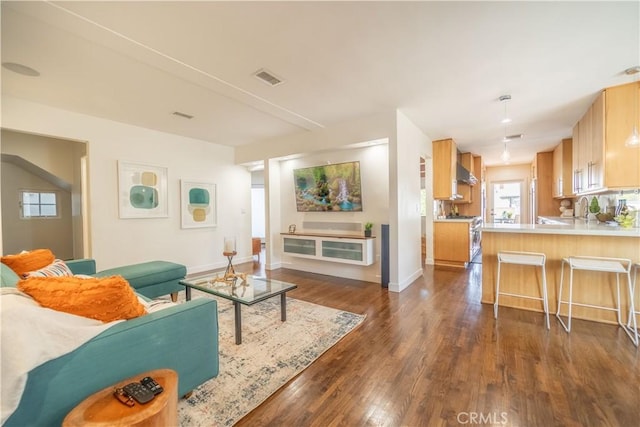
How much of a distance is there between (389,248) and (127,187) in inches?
177

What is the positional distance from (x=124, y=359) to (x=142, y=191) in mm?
4046

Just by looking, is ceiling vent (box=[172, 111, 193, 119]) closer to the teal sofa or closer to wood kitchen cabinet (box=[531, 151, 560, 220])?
the teal sofa

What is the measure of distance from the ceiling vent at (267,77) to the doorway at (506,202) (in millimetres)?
9277

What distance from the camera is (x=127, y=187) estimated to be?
14.3 ft

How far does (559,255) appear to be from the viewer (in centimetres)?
306

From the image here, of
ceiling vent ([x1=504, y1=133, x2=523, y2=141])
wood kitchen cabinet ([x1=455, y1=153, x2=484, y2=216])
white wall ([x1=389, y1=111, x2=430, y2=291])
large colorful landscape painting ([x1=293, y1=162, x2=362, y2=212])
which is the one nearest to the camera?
white wall ([x1=389, y1=111, x2=430, y2=291])

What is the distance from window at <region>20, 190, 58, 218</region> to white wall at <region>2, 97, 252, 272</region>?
313 cm

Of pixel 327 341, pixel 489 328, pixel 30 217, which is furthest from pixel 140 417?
pixel 30 217

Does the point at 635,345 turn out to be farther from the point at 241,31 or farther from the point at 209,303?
the point at 241,31

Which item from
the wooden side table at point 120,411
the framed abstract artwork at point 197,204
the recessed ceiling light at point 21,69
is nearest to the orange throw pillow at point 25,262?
the wooden side table at point 120,411

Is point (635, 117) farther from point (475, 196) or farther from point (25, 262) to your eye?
point (25, 262)

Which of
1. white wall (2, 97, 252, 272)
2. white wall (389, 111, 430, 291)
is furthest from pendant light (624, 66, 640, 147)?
white wall (2, 97, 252, 272)

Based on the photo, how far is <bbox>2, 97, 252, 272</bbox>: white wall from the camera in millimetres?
3752

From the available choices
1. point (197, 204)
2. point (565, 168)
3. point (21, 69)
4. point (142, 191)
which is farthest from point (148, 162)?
point (565, 168)
